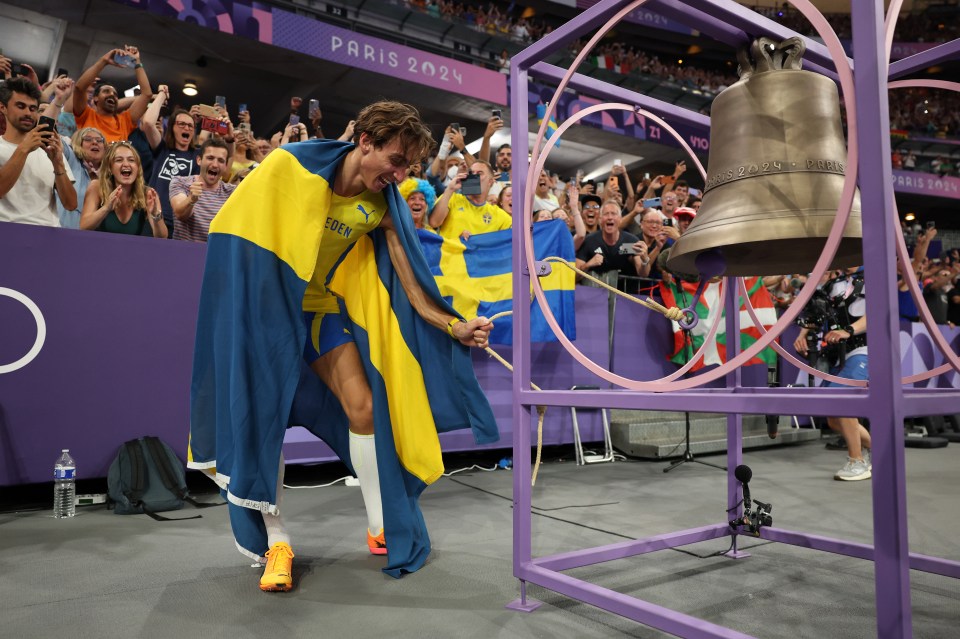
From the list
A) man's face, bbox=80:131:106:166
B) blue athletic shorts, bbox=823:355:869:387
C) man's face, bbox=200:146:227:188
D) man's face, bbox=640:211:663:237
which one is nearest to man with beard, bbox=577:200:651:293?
man's face, bbox=640:211:663:237

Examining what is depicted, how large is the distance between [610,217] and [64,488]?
4931 millimetres

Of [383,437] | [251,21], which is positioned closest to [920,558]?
[383,437]

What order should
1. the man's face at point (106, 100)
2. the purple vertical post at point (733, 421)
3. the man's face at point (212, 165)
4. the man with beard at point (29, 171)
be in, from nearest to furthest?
the purple vertical post at point (733, 421) → the man with beard at point (29, 171) → the man's face at point (212, 165) → the man's face at point (106, 100)

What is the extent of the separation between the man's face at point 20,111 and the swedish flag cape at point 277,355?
2.86m

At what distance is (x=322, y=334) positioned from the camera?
9.14 feet

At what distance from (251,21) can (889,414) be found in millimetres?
10260

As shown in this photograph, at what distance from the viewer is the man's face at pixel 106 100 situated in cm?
605

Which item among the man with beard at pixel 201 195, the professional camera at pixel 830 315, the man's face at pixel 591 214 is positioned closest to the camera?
the man with beard at pixel 201 195

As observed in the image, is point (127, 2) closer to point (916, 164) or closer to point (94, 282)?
point (94, 282)

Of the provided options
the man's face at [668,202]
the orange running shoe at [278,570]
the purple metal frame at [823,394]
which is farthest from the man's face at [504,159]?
the orange running shoe at [278,570]

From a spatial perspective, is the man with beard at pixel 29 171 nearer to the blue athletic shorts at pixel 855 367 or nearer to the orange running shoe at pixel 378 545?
the orange running shoe at pixel 378 545

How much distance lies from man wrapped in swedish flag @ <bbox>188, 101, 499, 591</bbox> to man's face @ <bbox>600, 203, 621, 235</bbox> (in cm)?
414

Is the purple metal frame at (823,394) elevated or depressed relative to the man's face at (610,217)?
depressed

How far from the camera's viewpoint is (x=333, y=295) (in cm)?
281
